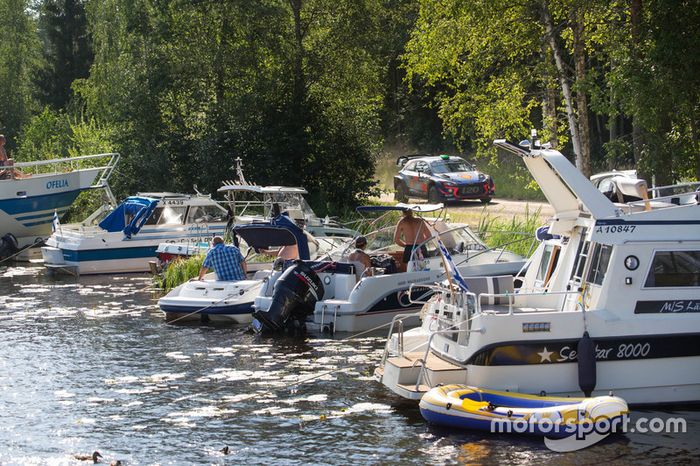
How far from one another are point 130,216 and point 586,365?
2003 cm

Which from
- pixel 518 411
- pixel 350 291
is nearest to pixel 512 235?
pixel 350 291

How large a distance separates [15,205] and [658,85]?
21.7 meters

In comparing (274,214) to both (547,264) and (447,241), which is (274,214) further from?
(547,264)

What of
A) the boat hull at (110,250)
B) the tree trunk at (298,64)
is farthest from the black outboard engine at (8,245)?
the tree trunk at (298,64)

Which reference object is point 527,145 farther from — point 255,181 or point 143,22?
point 143,22

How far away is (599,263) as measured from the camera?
1490 cm

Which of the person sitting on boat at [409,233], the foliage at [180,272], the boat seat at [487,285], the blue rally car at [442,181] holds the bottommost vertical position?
the foliage at [180,272]

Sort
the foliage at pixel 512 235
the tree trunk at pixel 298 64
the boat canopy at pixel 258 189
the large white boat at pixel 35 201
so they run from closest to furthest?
the foliage at pixel 512 235 → the boat canopy at pixel 258 189 → the large white boat at pixel 35 201 → the tree trunk at pixel 298 64

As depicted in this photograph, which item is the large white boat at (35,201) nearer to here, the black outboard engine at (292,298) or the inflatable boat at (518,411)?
the black outboard engine at (292,298)

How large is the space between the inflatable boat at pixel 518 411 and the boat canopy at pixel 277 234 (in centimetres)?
808

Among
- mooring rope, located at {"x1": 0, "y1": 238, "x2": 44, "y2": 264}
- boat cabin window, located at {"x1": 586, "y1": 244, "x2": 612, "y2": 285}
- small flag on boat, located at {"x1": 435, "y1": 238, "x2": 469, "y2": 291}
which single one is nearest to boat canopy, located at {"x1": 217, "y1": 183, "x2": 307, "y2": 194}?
mooring rope, located at {"x1": 0, "y1": 238, "x2": 44, "y2": 264}

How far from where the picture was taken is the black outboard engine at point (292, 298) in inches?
789

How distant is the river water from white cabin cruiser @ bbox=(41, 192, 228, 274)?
822 centimetres

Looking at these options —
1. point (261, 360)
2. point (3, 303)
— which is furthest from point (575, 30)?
point (3, 303)
